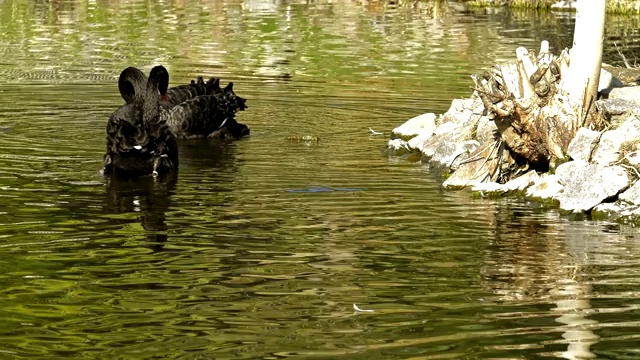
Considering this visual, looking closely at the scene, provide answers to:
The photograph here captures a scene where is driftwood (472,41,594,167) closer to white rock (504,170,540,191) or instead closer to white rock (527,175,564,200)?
white rock (504,170,540,191)

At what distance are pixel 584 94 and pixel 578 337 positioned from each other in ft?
22.1

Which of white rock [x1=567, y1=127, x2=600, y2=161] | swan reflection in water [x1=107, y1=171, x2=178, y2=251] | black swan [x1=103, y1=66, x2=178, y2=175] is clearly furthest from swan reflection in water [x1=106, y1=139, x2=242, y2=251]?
white rock [x1=567, y1=127, x2=600, y2=161]

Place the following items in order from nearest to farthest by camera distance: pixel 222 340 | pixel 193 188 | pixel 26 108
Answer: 1. pixel 222 340
2. pixel 193 188
3. pixel 26 108

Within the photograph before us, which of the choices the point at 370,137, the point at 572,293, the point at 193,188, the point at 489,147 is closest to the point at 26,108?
the point at 370,137

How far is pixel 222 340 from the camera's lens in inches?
358

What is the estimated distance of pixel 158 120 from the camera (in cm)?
1744

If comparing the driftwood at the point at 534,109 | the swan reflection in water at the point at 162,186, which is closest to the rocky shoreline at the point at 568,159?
the driftwood at the point at 534,109

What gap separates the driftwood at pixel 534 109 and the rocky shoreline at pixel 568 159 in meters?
0.22

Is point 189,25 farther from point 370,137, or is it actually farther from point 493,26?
point 370,137

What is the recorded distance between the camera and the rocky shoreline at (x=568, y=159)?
14.2 meters

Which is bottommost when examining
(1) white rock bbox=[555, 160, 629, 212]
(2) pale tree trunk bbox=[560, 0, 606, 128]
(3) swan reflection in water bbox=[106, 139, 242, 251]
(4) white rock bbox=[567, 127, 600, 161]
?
(3) swan reflection in water bbox=[106, 139, 242, 251]

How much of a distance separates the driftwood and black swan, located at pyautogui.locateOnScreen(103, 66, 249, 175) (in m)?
3.99

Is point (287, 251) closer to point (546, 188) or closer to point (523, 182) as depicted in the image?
point (546, 188)

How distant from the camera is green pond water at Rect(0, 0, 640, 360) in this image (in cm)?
920
